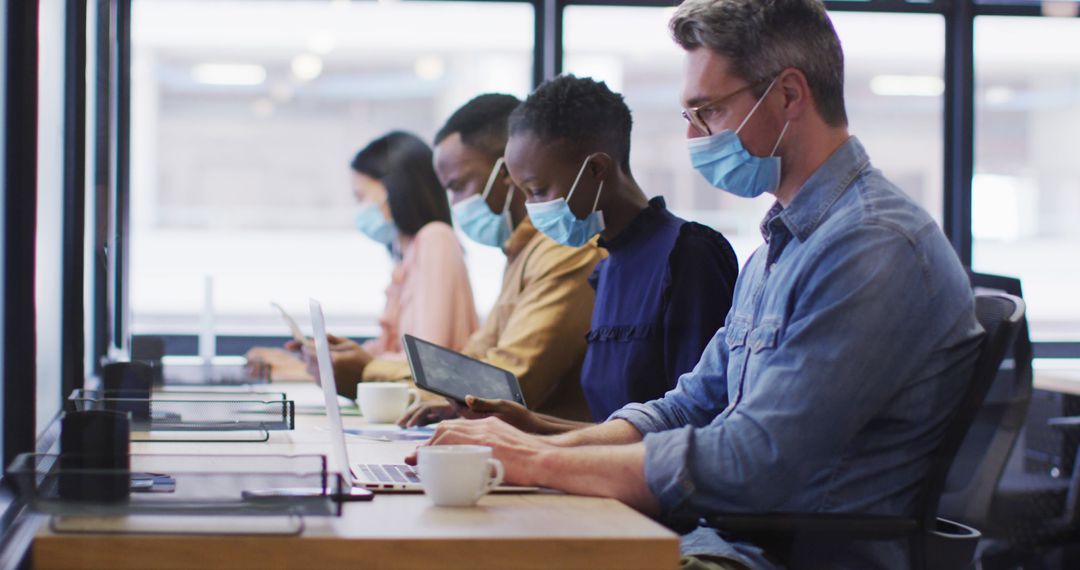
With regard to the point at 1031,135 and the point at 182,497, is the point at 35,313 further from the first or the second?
the point at 1031,135

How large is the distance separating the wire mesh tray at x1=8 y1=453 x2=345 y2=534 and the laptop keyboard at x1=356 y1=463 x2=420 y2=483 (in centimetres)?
21

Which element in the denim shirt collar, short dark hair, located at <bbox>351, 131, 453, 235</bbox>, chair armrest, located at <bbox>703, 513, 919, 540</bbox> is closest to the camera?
chair armrest, located at <bbox>703, 513, 919, 540</bbox>

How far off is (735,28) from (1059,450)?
2.19 m

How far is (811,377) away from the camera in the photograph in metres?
1.48

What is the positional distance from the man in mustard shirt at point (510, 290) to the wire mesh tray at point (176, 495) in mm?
1025

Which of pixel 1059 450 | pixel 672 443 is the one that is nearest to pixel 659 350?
pixel 672 443

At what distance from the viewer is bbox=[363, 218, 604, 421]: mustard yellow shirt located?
2617 millimetres

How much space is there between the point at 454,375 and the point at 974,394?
35.2 inches

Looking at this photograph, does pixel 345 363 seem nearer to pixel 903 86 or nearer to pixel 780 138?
pixel 780 138

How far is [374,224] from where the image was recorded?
4270 mm

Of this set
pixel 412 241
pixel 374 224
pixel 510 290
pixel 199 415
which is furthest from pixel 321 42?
pixel 199 415

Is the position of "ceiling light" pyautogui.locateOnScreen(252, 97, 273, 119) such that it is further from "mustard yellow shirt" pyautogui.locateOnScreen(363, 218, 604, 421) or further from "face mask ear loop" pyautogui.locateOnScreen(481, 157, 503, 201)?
"mustard yellow shirt" pyautogui.locateOnScreen(363, 218, 604, 421)

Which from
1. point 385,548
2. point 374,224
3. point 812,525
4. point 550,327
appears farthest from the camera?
point 374,224

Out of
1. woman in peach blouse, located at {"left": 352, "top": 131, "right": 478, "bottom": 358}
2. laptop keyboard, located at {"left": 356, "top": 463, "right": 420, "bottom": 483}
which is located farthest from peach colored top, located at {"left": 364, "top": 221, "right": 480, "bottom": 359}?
laptop keyboard, located at {"left": 356, "top": 463, "right": 420, "bottom": 483}
